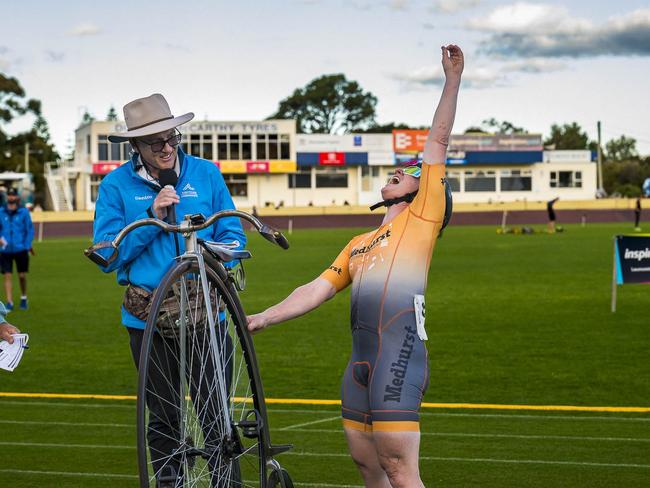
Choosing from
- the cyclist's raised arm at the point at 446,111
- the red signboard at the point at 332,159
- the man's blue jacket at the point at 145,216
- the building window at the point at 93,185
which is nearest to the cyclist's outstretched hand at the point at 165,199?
the man's blue jacket at the point at 145,216

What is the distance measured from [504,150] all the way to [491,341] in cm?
9912

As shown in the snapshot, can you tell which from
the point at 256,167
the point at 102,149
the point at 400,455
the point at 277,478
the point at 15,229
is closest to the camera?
the point at 400,455

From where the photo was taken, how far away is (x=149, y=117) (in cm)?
562

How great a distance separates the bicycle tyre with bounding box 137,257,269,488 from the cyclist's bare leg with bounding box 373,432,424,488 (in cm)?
52

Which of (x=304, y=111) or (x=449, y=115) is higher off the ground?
(x=304, y=111)

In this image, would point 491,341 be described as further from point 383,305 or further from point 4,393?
point 383,305

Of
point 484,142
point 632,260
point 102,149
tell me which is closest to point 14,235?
point 632,260

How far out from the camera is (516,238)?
177ft

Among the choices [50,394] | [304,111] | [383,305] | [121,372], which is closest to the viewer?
[383,305]

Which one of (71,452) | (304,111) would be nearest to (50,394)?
(71,452)

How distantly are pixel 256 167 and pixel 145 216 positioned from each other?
10099 centimetres

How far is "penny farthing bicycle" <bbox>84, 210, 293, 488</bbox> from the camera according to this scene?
16.1 ft

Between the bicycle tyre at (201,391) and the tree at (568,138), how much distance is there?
18171 cm

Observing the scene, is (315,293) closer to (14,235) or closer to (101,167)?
(14,235)
